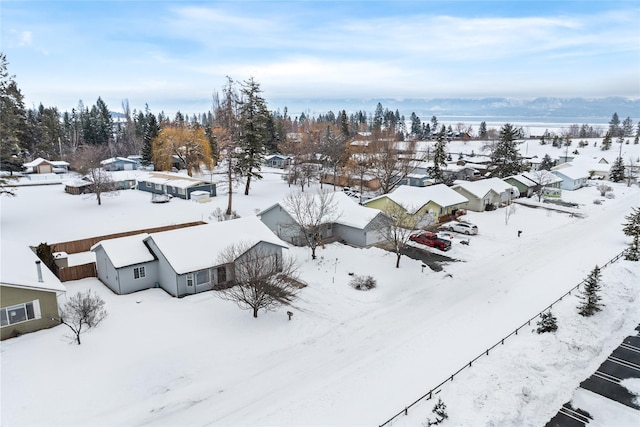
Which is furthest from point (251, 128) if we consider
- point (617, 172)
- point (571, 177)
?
point (617, 172)

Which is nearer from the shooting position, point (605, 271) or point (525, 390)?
point (525, 390)

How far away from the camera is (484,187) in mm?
51906

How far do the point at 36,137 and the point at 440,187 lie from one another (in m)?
84.3

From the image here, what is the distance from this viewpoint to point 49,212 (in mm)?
44906

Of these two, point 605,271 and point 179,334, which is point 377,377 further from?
point 605,271

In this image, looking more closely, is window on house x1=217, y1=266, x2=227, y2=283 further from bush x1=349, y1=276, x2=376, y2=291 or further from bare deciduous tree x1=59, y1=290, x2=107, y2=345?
bush x1=349, y1=276, x2=376, y2=291

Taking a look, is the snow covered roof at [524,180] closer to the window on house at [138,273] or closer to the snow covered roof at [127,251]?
the snow covered roof at [127,251]

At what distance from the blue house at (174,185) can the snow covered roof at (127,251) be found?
87.6 ft

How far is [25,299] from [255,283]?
11254 millimetres

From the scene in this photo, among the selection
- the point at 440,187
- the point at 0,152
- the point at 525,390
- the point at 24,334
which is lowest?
the point at 525,390

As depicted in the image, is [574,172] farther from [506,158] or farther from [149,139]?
[149,139]

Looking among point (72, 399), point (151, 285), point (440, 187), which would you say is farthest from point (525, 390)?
point (440, 187)

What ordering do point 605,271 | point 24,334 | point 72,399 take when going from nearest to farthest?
point 72,399 → point 24,334 → point 605,271

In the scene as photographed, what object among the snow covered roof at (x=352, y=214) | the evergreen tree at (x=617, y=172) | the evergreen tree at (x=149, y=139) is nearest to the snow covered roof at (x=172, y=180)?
the evergreen tree at (x=149, y=139)
